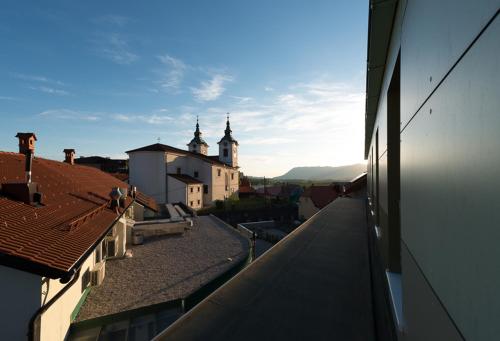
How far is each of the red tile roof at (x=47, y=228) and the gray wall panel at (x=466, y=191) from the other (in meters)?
5.82

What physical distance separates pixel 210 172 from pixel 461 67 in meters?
40.5

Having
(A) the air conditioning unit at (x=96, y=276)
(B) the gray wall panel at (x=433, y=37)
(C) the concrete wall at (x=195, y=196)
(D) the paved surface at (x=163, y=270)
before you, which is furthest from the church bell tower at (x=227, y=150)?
(B) the gray wall panel at (x=433, y=37)

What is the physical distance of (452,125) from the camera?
0.84 metres

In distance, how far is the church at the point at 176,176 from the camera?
35.2m

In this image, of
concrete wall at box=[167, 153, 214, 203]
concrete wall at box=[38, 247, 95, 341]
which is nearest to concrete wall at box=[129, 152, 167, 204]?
concrete wall at box=[167, 153, 214, 203]

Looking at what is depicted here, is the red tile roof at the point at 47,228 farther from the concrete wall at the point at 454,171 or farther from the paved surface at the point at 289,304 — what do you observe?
the concrete wall at the point at 454,171

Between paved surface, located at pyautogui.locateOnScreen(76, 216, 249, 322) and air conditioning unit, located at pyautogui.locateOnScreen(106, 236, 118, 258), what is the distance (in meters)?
0.50

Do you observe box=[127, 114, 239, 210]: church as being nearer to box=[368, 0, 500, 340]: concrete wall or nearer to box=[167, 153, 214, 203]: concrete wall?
box=[167, 153, 214, 203]: concrete wall

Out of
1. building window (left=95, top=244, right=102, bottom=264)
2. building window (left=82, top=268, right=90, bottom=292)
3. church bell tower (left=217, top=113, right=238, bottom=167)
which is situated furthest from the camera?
church bell tower (left=217, top=113, right=238, bottom=167)

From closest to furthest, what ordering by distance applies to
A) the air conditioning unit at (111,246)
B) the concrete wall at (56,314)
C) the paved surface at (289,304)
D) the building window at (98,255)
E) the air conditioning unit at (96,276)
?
the paved surface at (289,304), the concrete wall at (56,314), the air conditioning unit at (96,276), the building window at (98,255), the air conditioning unit at (111,246)

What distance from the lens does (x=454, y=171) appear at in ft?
2.66

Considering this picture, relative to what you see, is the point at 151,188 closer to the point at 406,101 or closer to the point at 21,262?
the point at 21,262

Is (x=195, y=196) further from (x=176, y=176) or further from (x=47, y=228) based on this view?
(x=47, y=228)

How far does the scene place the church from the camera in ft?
116
